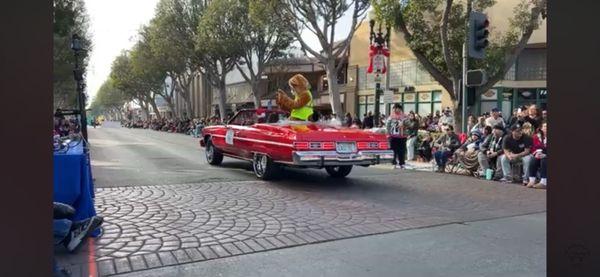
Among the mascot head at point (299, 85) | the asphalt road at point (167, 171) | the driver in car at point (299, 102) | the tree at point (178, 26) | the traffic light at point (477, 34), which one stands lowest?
the asphalt road at point (167, 171)

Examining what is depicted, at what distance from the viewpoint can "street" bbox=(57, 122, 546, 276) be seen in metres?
4.71

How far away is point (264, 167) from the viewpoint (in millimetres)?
10250

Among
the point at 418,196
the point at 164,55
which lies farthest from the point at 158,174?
the point at 164,55

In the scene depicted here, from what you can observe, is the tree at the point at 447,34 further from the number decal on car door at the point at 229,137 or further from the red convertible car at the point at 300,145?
the number decal on car door at the point at 229,137

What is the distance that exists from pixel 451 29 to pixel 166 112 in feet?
245

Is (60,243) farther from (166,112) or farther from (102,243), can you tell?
(166,112)

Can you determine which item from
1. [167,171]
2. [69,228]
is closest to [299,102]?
[167,171]

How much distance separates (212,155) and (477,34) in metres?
7.15

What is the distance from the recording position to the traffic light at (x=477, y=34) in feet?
38.8

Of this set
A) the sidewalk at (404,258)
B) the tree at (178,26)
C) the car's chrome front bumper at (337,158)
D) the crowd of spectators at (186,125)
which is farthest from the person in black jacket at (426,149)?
the crowd of spectators at (186,125)

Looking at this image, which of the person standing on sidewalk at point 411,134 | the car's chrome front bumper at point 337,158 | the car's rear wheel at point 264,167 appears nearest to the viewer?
the car's chrome front bumper at point 337,158

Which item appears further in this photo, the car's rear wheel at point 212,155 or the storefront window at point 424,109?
the storefront window at point 424,109

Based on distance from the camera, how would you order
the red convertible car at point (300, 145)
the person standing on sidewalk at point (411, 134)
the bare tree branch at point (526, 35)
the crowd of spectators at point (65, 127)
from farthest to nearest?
the bare tree branch at point (526, 35) < the person standing on sidewalk at point (411, 134) < the crowd of spectators at point (65, 127) < the red convertible car at point (300, 145)

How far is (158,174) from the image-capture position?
11188mm
